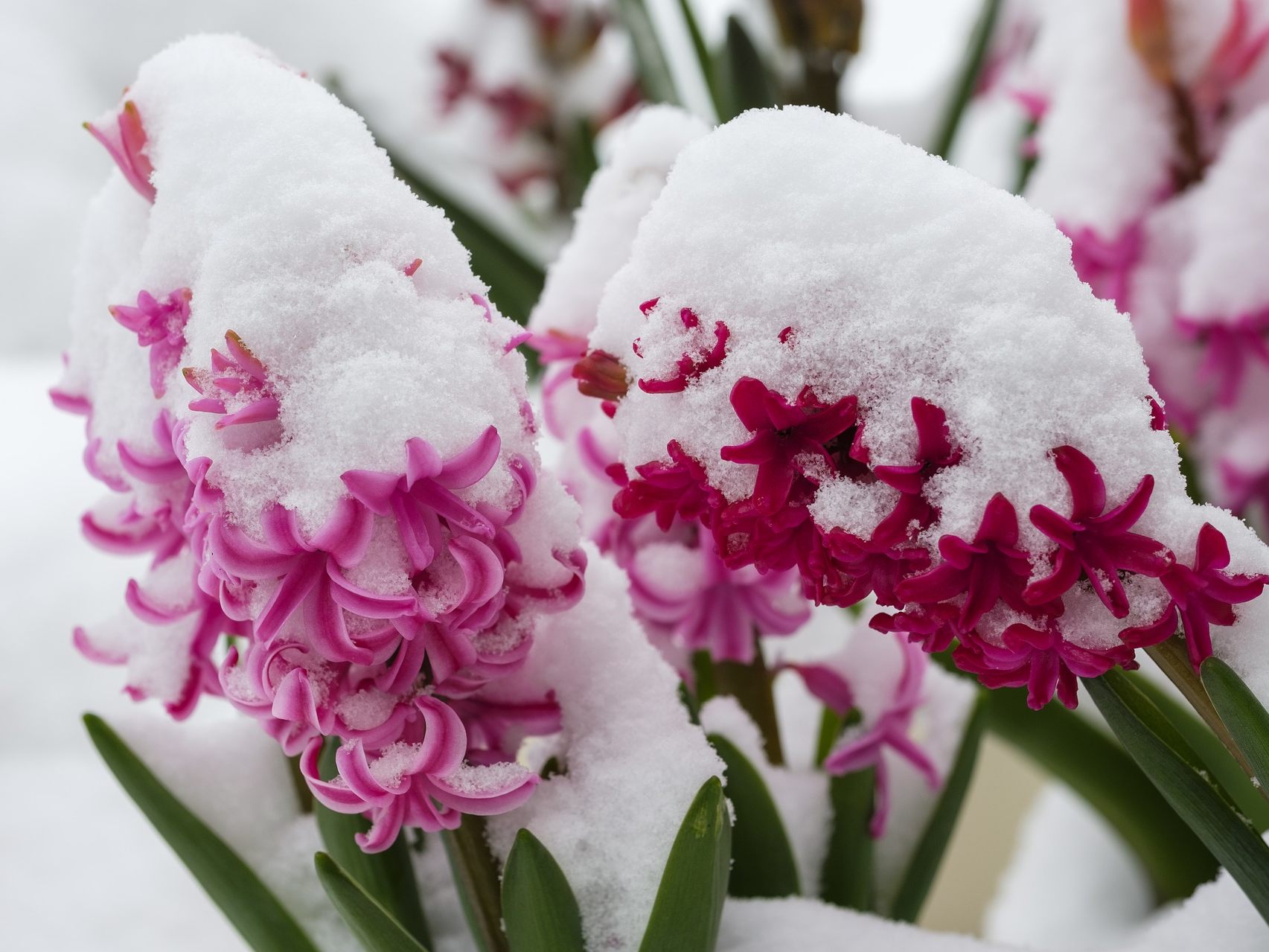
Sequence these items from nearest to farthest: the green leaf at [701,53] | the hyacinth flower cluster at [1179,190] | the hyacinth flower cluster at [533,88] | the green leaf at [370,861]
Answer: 1. the green leaf at [370,861]
2. the hyacinth flower cluster at [1179,190]
3. the green leaf at [701,53]
4. the hyacinth flower cluster at [533,88]

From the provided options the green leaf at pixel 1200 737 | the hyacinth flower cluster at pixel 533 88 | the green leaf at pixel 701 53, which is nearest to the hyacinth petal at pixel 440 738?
the green leaf at pixel 1200 737

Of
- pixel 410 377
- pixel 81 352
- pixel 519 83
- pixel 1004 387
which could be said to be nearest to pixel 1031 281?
pixel 1004 387

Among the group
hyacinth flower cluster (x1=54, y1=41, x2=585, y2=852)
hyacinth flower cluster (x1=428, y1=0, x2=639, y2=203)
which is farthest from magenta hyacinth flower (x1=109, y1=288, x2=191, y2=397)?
hyacinth flower cluster (x1=428, y1=0, x2=639, y2=203)

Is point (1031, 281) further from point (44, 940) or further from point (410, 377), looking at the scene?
point (44, 940)

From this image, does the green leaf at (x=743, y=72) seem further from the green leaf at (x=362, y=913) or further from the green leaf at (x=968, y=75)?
the green leaf at (x=362, y=913)

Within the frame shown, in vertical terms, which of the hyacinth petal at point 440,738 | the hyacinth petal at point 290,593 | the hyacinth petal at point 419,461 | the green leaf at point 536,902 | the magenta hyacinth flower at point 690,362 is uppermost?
the magenta hyacinth flower at point 690,362

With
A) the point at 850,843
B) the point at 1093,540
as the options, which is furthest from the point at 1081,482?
the point at 850,843

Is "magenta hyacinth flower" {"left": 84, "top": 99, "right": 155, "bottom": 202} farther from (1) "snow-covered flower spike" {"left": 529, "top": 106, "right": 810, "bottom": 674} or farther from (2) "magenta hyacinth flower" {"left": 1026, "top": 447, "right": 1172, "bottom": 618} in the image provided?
(2) "magenta hyacinth flower" {"left": 1026, "top": 447, "right": 1172, "bottom": 618}
